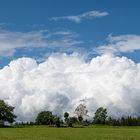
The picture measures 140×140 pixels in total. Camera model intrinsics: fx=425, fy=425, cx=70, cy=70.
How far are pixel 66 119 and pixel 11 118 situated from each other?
25.0 meters

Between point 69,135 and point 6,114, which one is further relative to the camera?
point 6,114

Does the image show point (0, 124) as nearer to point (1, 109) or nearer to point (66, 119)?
point (1, 109)

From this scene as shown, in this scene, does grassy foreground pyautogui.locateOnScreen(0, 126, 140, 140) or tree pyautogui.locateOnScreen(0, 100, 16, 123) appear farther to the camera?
tree pyautogui.locateOnScreen(0, 100, 16, 123)

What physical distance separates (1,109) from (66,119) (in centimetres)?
2970

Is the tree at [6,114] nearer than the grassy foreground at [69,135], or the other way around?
the grassy foreground at [69,135]

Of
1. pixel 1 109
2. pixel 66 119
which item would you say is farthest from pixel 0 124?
pixel 66 119

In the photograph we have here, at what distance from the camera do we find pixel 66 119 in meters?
193

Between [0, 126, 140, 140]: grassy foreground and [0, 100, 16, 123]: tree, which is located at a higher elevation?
[0, 100, 16, 123]: tree

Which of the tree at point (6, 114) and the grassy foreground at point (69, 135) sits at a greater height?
the tree at point (6, 114)

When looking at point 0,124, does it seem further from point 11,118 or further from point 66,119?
point 66,119

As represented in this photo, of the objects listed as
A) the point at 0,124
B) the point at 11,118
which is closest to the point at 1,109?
the point at 11,118

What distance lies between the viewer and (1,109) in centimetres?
19112

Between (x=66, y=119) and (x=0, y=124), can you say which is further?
(x=66, y=119)

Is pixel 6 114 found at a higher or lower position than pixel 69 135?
higher
